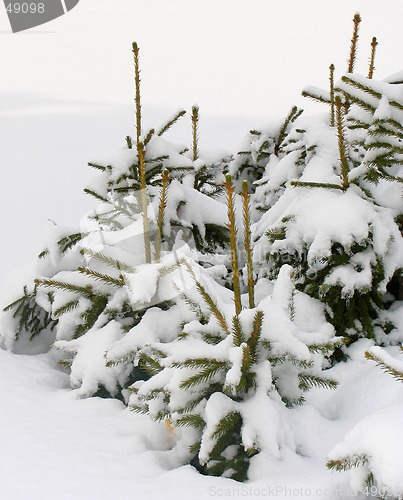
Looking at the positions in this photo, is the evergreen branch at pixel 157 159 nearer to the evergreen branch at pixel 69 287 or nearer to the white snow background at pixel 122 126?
the white snow background at pixel 122 126

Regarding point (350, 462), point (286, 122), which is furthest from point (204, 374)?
point (286, 122)

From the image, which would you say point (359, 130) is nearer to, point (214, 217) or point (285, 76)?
point (214, 217)

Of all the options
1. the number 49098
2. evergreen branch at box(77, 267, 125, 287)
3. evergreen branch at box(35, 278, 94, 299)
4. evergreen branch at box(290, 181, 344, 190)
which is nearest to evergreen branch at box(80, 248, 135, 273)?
evergreen branch at box(77, 267, 125, 287)

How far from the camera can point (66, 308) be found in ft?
12.6

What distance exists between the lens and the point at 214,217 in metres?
4.40

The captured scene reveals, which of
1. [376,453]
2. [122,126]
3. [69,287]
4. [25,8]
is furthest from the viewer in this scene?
[25,8]

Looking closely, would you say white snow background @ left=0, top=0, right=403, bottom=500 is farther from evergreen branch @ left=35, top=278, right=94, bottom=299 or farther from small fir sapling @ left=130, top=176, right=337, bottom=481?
evergreen branch @ left=35, top=278, right=94, bottom=299

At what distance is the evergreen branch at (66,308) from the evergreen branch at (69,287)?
7cm

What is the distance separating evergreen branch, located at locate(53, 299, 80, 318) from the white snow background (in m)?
0.50

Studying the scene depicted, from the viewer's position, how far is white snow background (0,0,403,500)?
272cm

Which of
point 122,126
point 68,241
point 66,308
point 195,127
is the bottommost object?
point 122,126

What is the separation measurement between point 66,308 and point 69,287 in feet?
0.68

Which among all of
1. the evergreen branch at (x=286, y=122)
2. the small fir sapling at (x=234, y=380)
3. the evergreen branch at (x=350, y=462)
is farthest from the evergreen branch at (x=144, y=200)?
the evergreen branch at (x=286, y=122)

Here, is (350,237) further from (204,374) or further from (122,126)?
(122,126)
